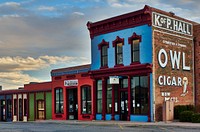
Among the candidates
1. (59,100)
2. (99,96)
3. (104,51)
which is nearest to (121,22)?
(104,51)

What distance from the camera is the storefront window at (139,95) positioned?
3458 cm

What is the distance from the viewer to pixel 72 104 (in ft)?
142

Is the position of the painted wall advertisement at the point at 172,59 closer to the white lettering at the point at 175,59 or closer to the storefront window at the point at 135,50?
the white lettering at the point at 175,59

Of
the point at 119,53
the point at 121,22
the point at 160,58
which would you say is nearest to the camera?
the point at 160,58

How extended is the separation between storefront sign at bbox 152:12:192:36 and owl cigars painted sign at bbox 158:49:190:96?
6.91 feet

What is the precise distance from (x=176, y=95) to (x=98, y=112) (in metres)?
7.86

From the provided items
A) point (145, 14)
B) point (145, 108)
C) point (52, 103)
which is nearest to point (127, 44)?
point (145, 14)

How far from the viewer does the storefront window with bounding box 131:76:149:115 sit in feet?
113

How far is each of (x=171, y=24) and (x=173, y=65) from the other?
3704 mm

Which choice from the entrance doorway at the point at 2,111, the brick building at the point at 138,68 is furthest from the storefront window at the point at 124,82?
the entrance doorway at the point at 2,111

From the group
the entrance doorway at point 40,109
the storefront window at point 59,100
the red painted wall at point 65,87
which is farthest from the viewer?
the entrance doorway at point 40,109

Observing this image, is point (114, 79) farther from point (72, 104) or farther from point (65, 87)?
point (65, 87)

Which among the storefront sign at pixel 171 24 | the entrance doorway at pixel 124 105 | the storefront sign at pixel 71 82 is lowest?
the entrance doorway at pixel 124 105

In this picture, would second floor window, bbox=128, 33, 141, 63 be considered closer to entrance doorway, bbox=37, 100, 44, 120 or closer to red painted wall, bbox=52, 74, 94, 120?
red painted wall, bbox=52, 74, 94, 120
